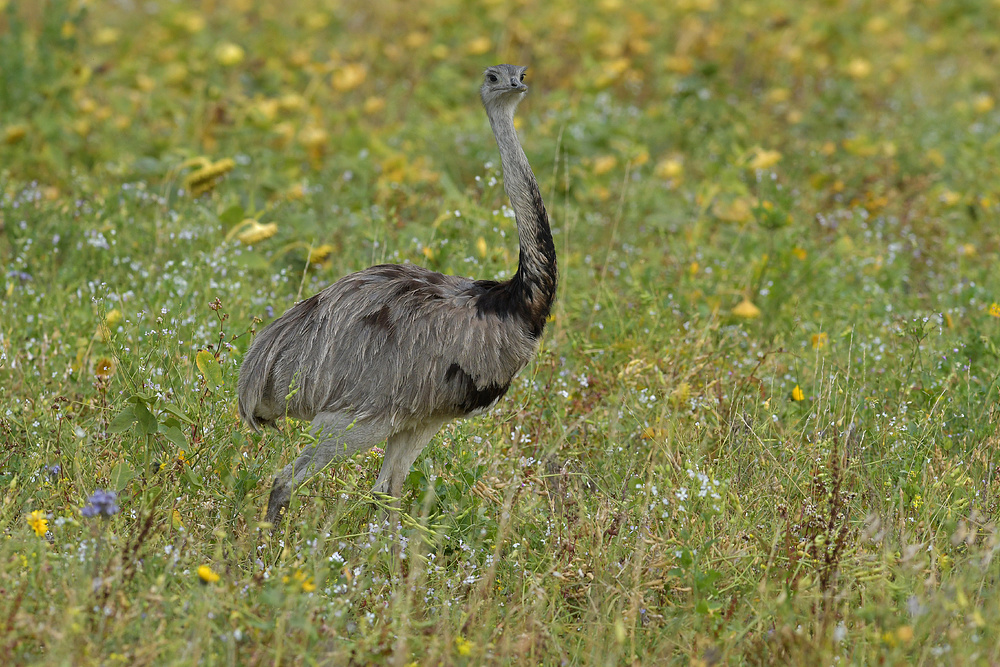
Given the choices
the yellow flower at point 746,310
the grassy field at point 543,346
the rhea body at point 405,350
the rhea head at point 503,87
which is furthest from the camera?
the yellow flower at point 746,310

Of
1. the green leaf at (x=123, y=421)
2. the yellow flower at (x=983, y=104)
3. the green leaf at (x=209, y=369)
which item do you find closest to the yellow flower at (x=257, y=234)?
the green leaf at (x=209, y=369)

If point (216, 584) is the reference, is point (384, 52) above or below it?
above

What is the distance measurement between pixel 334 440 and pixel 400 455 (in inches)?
15.5

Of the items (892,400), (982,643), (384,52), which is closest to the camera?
(982,643)

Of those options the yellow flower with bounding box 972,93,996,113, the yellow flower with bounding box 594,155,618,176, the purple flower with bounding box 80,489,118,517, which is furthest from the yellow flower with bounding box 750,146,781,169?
the purple flower with bounding box 80,489,118,517

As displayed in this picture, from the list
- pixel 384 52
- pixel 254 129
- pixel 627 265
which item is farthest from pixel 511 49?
pixel 627 265

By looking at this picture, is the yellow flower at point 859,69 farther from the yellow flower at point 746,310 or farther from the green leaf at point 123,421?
the green leaf at point 123,421

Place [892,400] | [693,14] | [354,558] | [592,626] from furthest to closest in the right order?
[693,14] < [892,400] < [354,558] < [592,626]

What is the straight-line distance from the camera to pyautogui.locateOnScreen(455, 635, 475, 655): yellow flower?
3092 mm

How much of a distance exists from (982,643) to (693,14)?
8.31 metres

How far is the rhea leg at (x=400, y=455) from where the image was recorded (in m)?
4.11

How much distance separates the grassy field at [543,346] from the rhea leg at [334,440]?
0.17 m

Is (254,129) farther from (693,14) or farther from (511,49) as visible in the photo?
(693,14)

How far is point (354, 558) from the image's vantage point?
3789 millimetres
